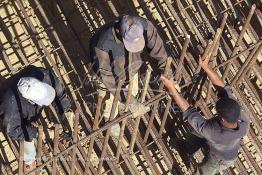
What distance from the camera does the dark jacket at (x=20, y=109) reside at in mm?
5734

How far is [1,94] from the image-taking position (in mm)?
5926

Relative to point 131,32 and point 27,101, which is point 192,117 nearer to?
point 131,32

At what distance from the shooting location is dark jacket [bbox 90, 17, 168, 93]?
5.84m

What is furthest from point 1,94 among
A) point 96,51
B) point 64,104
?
point 96,51

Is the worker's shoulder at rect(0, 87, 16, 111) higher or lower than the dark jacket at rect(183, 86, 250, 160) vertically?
higher

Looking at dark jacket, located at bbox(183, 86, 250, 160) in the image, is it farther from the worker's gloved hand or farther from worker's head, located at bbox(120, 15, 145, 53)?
worker's head, located at bbox(120, 15, 145, 53)

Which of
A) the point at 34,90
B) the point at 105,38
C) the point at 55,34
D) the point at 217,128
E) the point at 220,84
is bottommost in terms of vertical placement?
the point at 217,128

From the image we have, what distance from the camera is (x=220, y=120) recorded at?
5.40 metres

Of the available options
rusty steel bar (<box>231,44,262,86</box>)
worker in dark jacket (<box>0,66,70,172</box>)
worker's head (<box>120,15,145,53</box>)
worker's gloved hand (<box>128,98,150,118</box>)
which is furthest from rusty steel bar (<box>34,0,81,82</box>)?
rusty steel bar (<box>231,44,262,86</box>)

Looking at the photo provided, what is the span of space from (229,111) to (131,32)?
1396mm

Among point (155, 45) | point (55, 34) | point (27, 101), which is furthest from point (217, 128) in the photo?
point (55, 34)

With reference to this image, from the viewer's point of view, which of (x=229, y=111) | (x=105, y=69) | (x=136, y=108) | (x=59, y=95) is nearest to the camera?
(x=229, y=111)

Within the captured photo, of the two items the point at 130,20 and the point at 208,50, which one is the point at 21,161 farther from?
the point at 208,50

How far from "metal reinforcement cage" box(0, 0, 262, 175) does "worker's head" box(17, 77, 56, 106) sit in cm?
104
